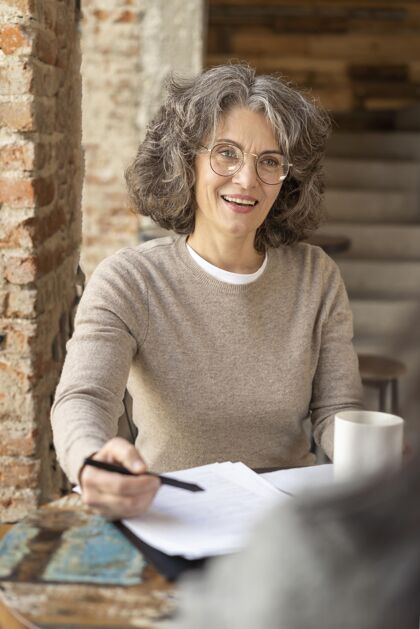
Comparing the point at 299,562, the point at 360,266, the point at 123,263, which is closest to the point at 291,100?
the point at 123,263

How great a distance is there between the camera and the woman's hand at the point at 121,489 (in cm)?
142

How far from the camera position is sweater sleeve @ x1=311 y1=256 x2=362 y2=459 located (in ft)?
7.01

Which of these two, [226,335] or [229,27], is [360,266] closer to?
[229,27]

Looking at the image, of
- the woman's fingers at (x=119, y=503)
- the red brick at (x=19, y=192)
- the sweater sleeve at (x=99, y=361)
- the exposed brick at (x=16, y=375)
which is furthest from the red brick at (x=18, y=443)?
the woman's fingers at (x=119, y=503)

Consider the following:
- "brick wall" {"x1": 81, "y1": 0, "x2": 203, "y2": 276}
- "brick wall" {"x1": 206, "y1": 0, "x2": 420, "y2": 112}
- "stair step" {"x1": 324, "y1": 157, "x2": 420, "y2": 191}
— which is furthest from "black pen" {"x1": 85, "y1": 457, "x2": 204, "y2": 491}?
"brick wall" {"x1": 206, "y1": 0, "x2": 420, "y2": 112}

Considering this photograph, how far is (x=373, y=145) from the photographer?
6.97 meters

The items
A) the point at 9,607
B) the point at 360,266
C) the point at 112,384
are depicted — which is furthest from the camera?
the point at 360,266

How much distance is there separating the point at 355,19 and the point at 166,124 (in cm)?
574

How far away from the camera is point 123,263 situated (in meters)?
2.08

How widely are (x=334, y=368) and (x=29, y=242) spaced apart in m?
0.77

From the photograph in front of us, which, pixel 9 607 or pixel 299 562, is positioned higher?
pixel 299 562

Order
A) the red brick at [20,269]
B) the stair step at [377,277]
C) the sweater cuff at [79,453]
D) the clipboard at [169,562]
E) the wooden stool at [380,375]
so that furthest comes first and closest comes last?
the stair step at [377,277] < the wooden stool at [380,375] < the red brick at [20,269] < the sweater cuff at [79,453] < the clipboard at [169,562]

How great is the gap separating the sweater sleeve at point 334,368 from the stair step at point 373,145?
4.71 metres

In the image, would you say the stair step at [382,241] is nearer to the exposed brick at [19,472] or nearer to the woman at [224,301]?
the woman at [224,301]
